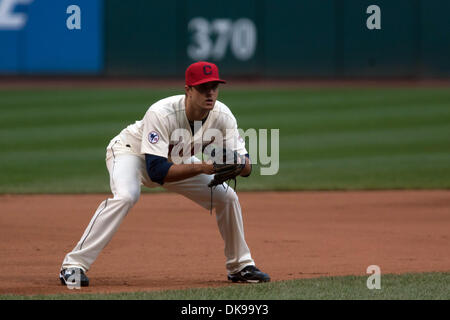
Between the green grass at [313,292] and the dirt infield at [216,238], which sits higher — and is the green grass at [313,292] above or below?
above

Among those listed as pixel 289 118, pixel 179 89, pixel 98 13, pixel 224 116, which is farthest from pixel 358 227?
pixel 98 13

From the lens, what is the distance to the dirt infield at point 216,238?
21.0 ft

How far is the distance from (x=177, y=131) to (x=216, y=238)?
7.48 ft

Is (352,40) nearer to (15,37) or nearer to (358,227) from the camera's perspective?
(15,37)

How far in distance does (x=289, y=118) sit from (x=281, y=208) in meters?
7.97

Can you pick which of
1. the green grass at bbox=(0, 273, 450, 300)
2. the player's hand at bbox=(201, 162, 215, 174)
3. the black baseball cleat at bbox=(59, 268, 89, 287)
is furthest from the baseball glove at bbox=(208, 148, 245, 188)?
the black baseball cleat at bbox=(59, 268, 89, 287)

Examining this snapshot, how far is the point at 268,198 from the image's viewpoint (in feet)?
34.6

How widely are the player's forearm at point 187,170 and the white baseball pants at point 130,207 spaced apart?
13.6 inches

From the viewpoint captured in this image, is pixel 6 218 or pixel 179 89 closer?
pixel 6 218

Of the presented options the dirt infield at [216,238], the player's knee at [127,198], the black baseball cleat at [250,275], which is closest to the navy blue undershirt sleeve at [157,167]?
the player's knee at [127,198]

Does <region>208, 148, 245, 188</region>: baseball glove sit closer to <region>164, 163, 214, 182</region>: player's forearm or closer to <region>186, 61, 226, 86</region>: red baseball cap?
<region>164, 163, 214, 182</region>: player's forearm

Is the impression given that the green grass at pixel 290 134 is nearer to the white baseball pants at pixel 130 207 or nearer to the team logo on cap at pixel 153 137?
the white baseball pants at pixel 130 207

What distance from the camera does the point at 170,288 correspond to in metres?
5.78

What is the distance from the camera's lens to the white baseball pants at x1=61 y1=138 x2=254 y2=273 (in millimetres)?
5797
